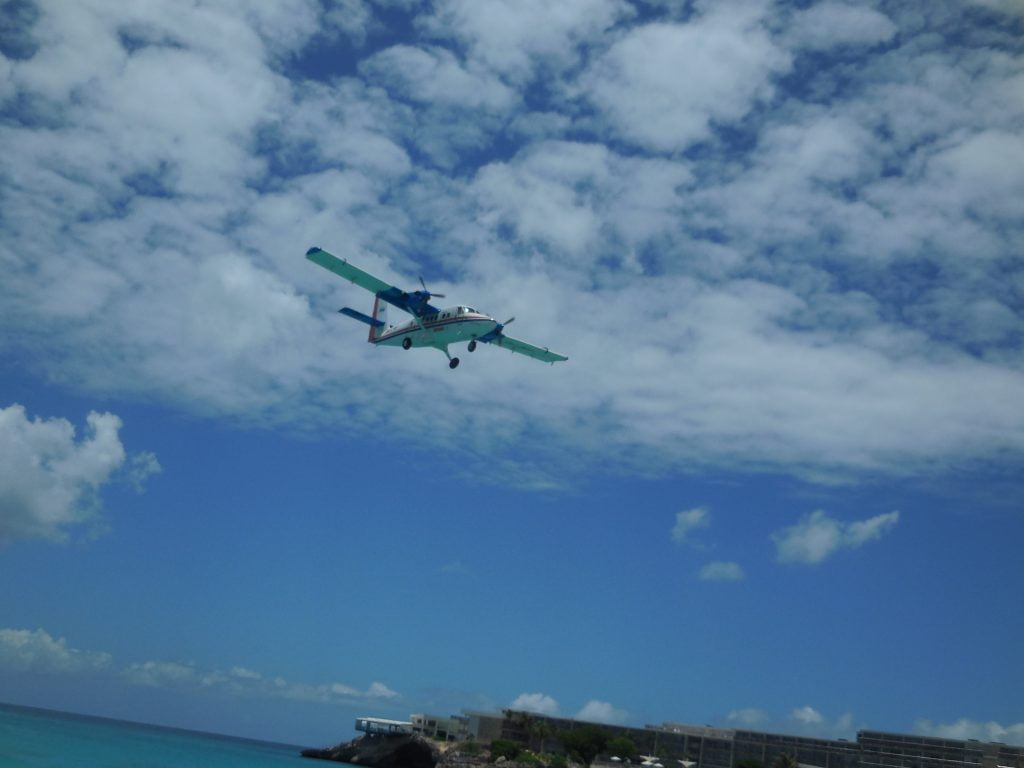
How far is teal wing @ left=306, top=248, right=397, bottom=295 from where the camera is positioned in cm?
5081

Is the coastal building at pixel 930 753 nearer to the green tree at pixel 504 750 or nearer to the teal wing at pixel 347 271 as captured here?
the green tree at pixel 504 750

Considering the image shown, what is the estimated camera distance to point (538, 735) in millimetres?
110688

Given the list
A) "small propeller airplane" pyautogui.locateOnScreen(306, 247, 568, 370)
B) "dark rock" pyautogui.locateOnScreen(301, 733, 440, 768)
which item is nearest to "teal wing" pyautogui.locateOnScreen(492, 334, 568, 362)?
"small propeller airplane" pyautogui.locateOnScreen(306, 247, 568, 370)

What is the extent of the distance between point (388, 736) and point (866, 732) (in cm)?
6838

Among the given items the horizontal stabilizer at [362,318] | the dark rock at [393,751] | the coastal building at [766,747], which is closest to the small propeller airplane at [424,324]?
the horizontal stabilizer at [362,318]

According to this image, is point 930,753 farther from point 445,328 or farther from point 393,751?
point 393,751

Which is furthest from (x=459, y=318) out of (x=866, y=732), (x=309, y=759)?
(x=309, y=759)

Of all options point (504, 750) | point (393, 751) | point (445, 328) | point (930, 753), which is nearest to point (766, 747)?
point (930, 753)

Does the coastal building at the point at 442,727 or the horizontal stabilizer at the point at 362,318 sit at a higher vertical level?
the horizontal stabilizer at the point at 362,318

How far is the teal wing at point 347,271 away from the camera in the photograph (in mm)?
50812

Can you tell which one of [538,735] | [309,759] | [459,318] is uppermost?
[459,318]

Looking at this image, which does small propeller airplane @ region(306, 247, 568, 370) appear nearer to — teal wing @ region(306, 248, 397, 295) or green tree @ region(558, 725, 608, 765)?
teal wing @ region(306, 248, 397, 295)

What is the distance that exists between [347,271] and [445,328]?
6.48 metres

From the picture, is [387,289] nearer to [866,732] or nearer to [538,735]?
[866,732]
